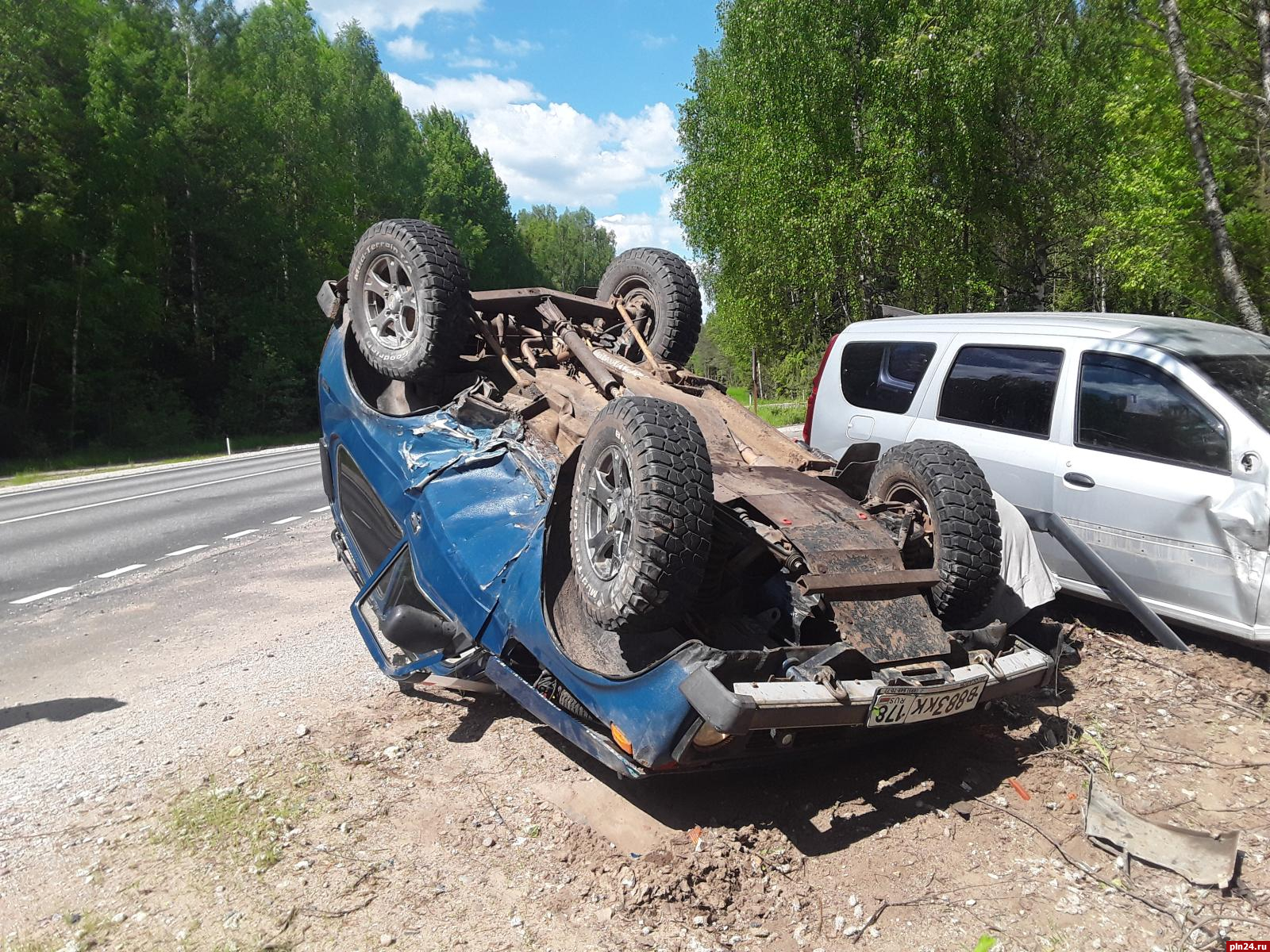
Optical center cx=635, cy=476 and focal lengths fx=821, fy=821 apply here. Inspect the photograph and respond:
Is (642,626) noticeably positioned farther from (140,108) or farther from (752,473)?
(140,108)

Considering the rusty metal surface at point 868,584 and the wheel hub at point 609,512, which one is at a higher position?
the wheel hub at point 609,512

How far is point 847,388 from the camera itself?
641 cm

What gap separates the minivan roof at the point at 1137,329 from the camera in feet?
15.0

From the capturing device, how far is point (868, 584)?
3127 mm

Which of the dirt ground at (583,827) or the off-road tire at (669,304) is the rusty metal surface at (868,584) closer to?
the dirt ground at (583,827)

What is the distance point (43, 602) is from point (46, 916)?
4.74 meters

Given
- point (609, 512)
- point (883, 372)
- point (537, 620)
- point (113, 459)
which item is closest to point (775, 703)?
point (609, 512)

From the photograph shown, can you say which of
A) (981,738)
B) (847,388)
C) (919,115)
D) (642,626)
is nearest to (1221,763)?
(981,738)

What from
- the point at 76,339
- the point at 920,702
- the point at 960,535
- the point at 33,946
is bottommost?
the point at 33,946

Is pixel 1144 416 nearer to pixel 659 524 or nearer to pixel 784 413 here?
pixel 659 524

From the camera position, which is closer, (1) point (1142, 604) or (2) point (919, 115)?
(1) point (1142, 604)

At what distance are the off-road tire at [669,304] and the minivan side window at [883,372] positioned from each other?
139 cm

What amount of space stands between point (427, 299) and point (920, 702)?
3.22m

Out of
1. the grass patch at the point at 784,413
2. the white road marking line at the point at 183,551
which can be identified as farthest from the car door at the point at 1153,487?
the grass patch at the point at 784,413
